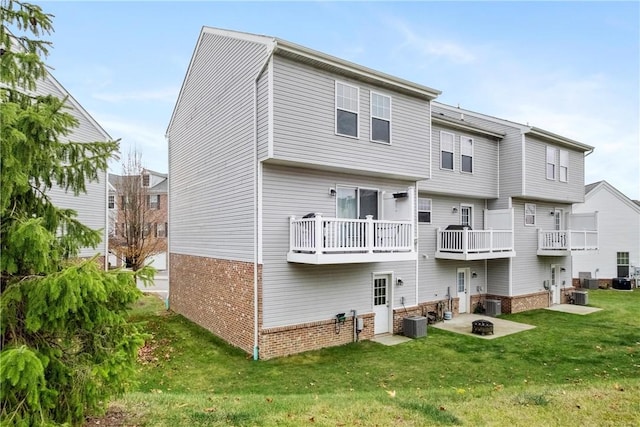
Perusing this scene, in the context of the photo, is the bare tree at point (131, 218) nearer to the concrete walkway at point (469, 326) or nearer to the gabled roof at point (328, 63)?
the gabled roof at point (328, 63)

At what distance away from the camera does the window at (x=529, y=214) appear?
60.1 feet

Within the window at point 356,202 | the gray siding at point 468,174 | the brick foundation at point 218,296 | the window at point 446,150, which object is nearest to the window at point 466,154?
the gray siding at point 468,174

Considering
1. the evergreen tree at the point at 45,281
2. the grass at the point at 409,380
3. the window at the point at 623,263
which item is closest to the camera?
the evergreen tree at the point at 45,281

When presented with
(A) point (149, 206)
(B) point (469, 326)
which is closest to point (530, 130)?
(B) point (469, 326)

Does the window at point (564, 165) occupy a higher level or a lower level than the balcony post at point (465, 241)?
higher

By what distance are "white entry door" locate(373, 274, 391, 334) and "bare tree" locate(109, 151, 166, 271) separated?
15.3m

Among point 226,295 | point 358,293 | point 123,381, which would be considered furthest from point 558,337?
point 123,381

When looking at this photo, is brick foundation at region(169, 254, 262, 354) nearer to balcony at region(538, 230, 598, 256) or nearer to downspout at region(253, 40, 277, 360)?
downspout at region(253, 40, 277, 360)

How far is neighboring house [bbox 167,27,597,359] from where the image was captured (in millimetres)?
10297

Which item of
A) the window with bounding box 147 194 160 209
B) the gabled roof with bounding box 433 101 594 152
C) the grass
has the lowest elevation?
the grass

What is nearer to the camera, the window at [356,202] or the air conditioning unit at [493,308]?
the window at [356,202]

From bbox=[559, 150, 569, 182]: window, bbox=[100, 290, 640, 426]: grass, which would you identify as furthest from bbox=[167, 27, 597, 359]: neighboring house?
bbox=[559, 150, 569, 182]: window

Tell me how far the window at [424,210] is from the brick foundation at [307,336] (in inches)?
204

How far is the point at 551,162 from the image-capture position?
1838cm
